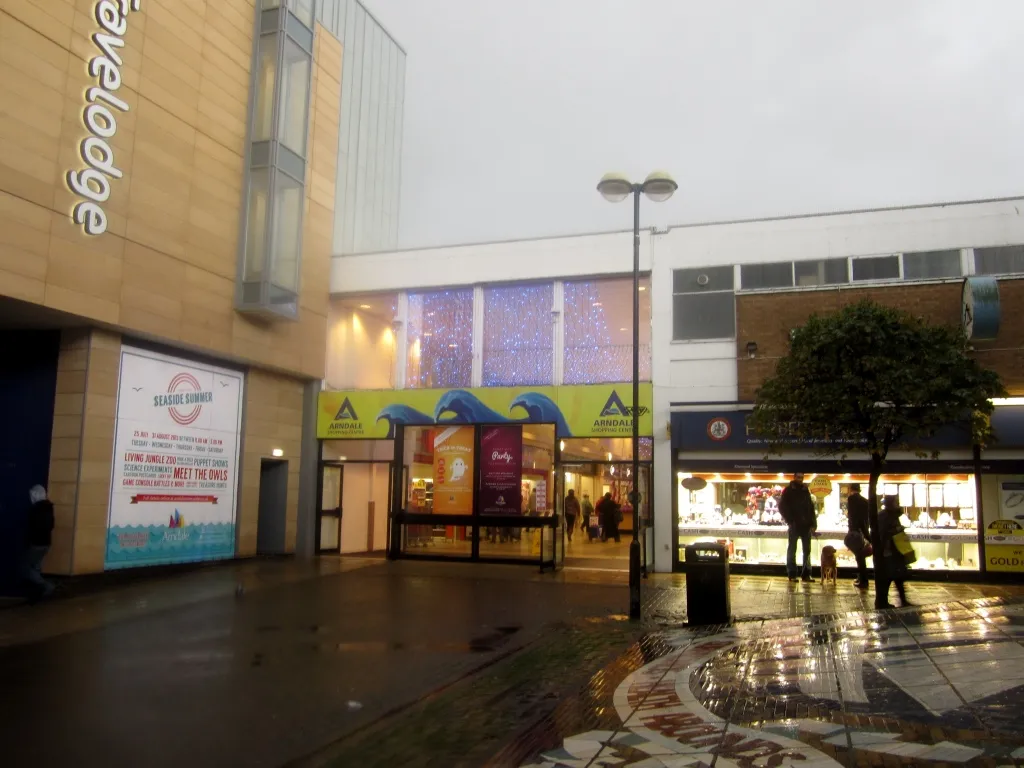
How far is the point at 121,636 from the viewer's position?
10.4m

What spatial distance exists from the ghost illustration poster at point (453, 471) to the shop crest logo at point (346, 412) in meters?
2.15

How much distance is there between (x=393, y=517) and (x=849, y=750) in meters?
15.1

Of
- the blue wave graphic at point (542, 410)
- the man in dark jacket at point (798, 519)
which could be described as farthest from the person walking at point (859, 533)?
the blue wave graphic at point (542, 410)

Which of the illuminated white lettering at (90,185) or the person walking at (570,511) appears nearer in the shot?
the illuminated white lettering at (90,185)

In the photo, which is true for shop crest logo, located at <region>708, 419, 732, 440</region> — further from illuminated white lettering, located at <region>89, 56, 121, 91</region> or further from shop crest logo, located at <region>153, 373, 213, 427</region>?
illuminated white lettering, located at <region>89, 56, 121, 91</region>

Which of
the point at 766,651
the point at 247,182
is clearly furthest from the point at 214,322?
the point at 766,651

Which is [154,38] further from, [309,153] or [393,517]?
[393,517]

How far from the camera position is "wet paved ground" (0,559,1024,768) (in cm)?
603

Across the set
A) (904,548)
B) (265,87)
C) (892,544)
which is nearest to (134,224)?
(265,87)

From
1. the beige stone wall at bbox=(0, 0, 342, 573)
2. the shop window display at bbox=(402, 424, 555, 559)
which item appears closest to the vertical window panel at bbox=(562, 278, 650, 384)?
the shop window display at bbox=(402, 424, 555, 559)

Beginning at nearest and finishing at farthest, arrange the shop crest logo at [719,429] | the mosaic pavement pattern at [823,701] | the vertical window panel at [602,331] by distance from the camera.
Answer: the mosaic pavement pattern at [823,701]
the shop crest logo at [719,429]
the vertical window panel at [602,331]

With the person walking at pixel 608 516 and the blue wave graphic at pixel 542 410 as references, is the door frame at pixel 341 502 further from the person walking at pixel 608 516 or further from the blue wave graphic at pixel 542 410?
the person walking at pixel 608 516

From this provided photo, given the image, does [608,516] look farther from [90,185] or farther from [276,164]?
[90,185]

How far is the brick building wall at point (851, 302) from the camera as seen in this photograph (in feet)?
53.1
